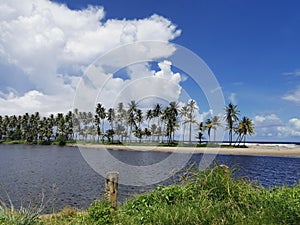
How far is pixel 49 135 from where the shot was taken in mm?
133625

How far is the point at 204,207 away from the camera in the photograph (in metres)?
6.21

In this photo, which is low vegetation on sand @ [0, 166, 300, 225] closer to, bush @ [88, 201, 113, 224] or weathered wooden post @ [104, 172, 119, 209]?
bush @ [88, 201, 113, 224]

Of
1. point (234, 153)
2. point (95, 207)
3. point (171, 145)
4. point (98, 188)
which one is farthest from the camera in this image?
point (171, 145)

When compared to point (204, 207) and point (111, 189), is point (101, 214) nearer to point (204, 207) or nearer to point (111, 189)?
point (111, 189)

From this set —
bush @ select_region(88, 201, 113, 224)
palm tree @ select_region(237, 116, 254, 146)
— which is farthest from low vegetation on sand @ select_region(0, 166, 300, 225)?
palm tree @ select_region(237, 116, 254, 146)

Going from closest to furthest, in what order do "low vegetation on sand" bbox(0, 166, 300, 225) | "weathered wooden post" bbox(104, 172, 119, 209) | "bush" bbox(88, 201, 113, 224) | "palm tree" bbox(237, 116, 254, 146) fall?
"low vegetation on sand" bbox(0, 166, 300, 225) → "bush" bbox(88, 201, 113, 224) → "weathered wooden post" bbox(104, 172, 119, 209) → "palm tree" bbox(237, 116, 254, 146)

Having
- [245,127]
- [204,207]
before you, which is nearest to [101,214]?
[204,207]

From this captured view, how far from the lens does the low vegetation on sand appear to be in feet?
19.2

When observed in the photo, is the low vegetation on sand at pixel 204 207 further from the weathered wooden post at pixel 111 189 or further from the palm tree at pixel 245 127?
the palm tree at pixel 245 127

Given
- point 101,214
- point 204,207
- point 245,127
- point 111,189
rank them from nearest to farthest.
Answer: point 204,207 → point 101,214 → point 111,189 → point 245,127

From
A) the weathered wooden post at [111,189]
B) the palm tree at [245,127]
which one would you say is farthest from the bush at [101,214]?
the palm tree at [245,127]

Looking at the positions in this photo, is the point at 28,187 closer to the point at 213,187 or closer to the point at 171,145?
the point at 213,187

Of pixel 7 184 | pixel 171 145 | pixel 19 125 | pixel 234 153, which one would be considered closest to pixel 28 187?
pixel 7 184

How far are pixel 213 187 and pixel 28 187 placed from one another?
864 inches
